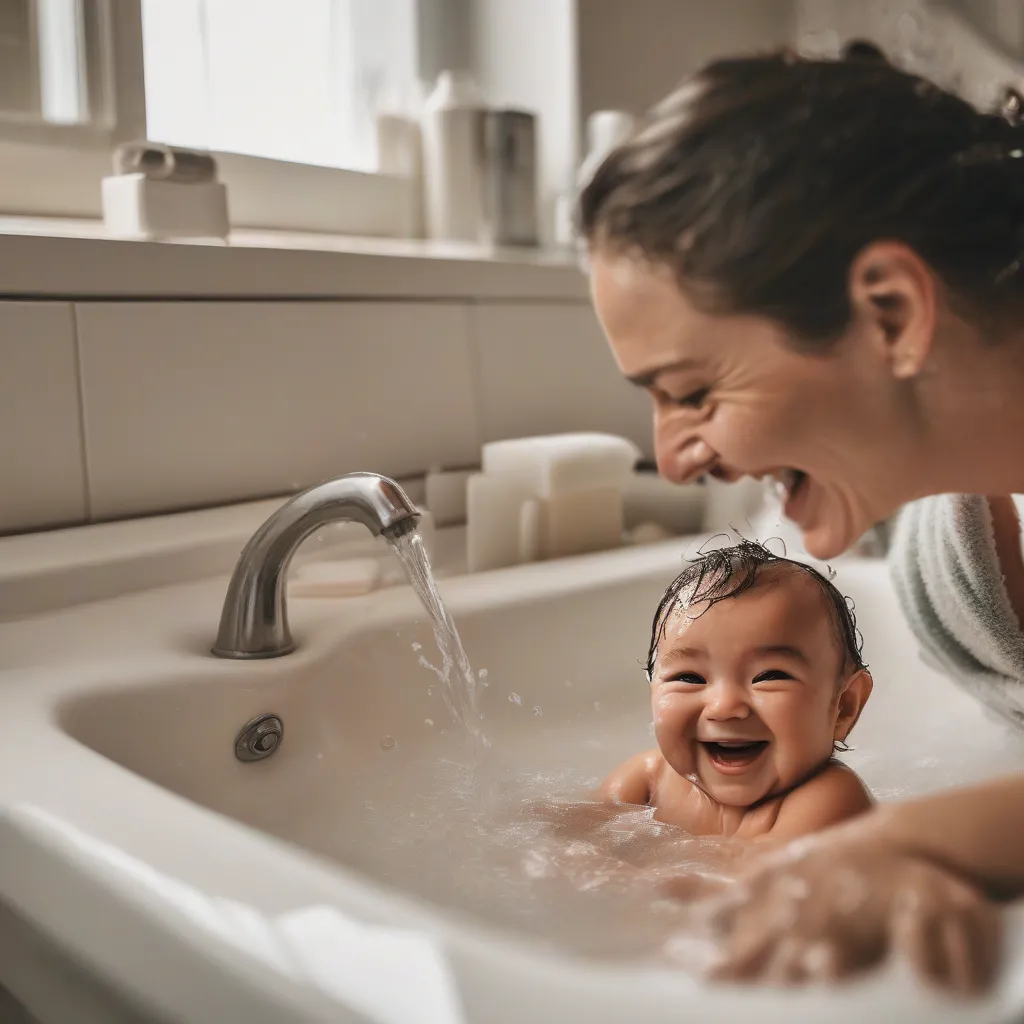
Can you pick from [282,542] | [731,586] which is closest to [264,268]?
[282,542]

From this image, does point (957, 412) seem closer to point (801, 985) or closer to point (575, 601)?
point (801, 985)

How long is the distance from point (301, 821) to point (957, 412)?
586 millimetres

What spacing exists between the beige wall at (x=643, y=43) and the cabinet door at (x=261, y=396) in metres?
0.56

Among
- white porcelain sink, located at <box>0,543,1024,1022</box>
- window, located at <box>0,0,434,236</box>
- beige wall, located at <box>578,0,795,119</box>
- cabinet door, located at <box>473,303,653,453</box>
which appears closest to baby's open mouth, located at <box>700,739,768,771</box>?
white porcelain sink, located at <box>0,543,1024,1022</box>

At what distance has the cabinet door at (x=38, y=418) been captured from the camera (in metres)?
1.06

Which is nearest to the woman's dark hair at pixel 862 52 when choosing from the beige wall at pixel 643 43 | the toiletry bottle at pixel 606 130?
the toiletry bottle at pixel 606 130

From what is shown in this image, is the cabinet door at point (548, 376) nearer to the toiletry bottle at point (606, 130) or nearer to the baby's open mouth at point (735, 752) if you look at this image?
the toiletry bottle at point (606, 130)

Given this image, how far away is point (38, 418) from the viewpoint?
3.57 feet

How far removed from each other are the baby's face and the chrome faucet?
24 cm

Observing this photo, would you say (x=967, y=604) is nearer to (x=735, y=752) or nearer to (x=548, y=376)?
(x=735, y=752)

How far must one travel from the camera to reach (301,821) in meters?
0.95

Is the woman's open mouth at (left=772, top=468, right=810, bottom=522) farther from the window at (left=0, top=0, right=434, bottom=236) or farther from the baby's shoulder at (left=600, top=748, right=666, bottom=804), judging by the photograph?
the window at (left=0, top=0, right=434, bottom=236)

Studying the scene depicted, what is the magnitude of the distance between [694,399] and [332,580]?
60cm

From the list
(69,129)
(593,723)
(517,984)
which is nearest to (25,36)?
(69,129)
